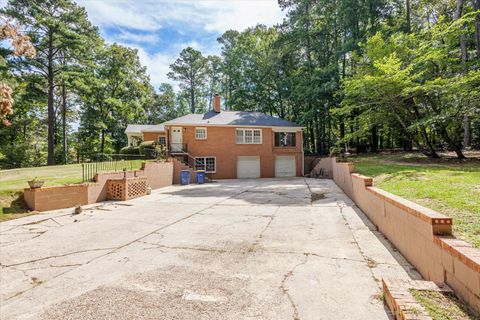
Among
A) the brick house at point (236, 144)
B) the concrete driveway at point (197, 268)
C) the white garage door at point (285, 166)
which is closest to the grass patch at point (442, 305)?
the concrete driveway at point (197, 268)

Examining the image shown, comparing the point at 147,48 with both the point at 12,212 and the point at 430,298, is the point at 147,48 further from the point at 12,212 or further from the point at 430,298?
the point at 430,298

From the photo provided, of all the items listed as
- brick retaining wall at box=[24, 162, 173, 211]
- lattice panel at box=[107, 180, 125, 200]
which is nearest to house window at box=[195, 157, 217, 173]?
brick retaining wall at box=[24, 162, 173, 211]

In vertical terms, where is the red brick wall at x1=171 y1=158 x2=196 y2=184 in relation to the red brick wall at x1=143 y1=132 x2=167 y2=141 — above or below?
below

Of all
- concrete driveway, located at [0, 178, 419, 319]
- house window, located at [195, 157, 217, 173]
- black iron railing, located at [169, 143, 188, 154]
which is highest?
black iron railing, located at [169, 143, 188, 154]

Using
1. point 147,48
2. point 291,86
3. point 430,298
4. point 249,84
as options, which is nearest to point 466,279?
point 430,298

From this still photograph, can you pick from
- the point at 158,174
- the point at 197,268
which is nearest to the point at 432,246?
the point at 197,268

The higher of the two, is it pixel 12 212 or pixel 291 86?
pixel 291 86

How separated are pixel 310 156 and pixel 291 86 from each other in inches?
337

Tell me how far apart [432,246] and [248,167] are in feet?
64.6

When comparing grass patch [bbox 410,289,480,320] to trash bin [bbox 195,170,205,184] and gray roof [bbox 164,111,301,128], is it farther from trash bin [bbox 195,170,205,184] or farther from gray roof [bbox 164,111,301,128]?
gray roof [bbox 164,111,301,128]

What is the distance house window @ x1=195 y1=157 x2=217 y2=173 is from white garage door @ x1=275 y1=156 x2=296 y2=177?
6.06 meters

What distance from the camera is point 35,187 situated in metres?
8.66

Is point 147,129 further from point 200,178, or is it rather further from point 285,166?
point 285,166

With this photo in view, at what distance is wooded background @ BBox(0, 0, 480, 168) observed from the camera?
1389 centimetres
